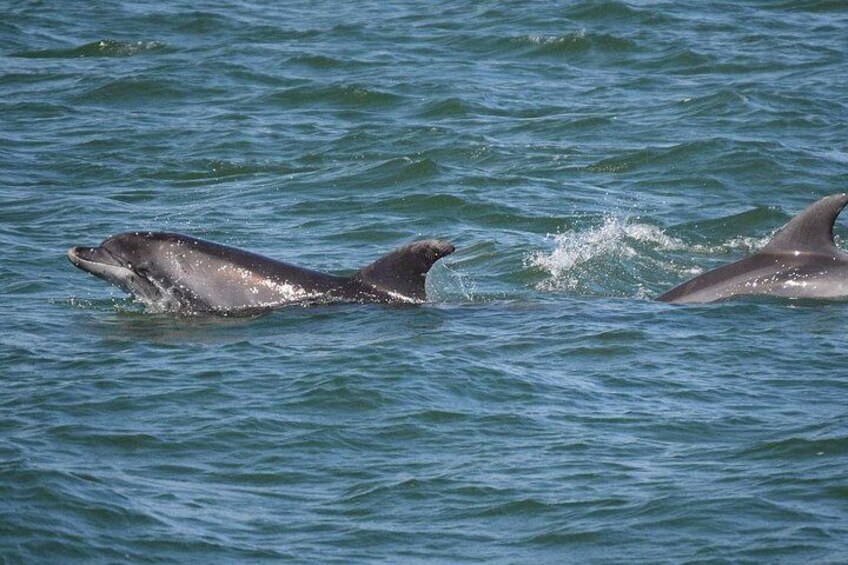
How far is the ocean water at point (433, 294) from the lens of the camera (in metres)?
10.6

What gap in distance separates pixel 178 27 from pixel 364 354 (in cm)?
1863

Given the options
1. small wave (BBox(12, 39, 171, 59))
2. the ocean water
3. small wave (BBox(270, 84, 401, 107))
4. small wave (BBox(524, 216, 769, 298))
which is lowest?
small wave (BBox(524, 216, 769, 298))

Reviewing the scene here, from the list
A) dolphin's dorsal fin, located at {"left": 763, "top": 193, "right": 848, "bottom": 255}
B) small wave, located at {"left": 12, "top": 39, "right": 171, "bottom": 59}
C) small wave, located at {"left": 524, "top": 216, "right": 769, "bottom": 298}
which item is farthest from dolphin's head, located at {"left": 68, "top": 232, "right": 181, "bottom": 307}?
small wave, located at {"left": 12, "top": 39, "right": 171, "bottom": 59}

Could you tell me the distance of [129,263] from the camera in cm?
1535

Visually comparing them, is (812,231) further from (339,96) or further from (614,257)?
(339,96)

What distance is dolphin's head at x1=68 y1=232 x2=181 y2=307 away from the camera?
1530 centimetres

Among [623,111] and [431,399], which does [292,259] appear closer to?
[431,399]

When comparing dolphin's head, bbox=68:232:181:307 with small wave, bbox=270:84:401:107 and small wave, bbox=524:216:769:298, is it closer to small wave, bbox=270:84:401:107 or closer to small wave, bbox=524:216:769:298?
small wave, bbox=524:216:769:298

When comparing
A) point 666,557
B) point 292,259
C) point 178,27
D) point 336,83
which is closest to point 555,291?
point 292,259

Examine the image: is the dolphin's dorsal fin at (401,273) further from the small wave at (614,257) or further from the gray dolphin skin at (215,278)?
the small wave at (614,257)

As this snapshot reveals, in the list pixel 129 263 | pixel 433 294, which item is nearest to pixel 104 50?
pixel 433 294

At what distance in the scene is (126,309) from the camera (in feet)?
52.2

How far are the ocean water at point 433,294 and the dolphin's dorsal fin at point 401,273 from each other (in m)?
0.27

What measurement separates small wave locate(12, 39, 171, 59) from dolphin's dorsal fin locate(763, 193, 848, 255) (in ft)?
53.7
